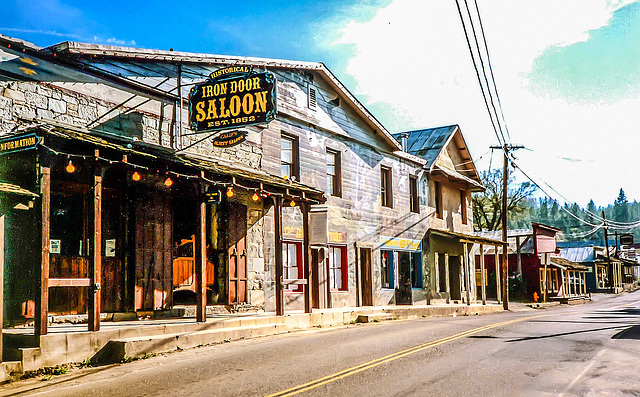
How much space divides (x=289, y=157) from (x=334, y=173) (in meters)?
2.78

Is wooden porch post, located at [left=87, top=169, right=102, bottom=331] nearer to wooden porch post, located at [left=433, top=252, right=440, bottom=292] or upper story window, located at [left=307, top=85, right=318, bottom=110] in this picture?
upper story window, located at [left=307, top=85, right=318, bottom=110]

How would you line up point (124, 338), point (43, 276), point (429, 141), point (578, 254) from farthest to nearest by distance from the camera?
point (578, 254), point (429, 141), point (124, 338), point (43, 276)

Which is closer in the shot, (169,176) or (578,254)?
(169,176)

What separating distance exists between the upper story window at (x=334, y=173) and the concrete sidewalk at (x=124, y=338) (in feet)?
21.2

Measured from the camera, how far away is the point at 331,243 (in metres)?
21.0

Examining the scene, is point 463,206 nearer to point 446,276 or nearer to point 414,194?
point 446,276

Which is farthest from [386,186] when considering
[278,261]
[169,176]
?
[169,176]

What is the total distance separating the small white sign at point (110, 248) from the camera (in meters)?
13.1

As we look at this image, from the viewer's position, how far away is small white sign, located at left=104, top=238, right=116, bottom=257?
42.9 ft

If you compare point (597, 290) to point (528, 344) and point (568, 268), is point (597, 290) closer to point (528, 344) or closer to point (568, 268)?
point (568, 268)

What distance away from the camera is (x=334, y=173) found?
21.9 metres

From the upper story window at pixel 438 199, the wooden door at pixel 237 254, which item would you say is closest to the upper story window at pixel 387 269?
the upper story window at pixel 438 199

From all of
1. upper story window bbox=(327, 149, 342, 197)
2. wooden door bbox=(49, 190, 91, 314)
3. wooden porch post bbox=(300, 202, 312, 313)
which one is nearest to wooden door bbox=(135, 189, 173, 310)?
wooden door bbox=(49, 190, 91, 314)

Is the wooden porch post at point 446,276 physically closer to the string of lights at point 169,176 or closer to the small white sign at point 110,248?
the string of lights at point 169,176
